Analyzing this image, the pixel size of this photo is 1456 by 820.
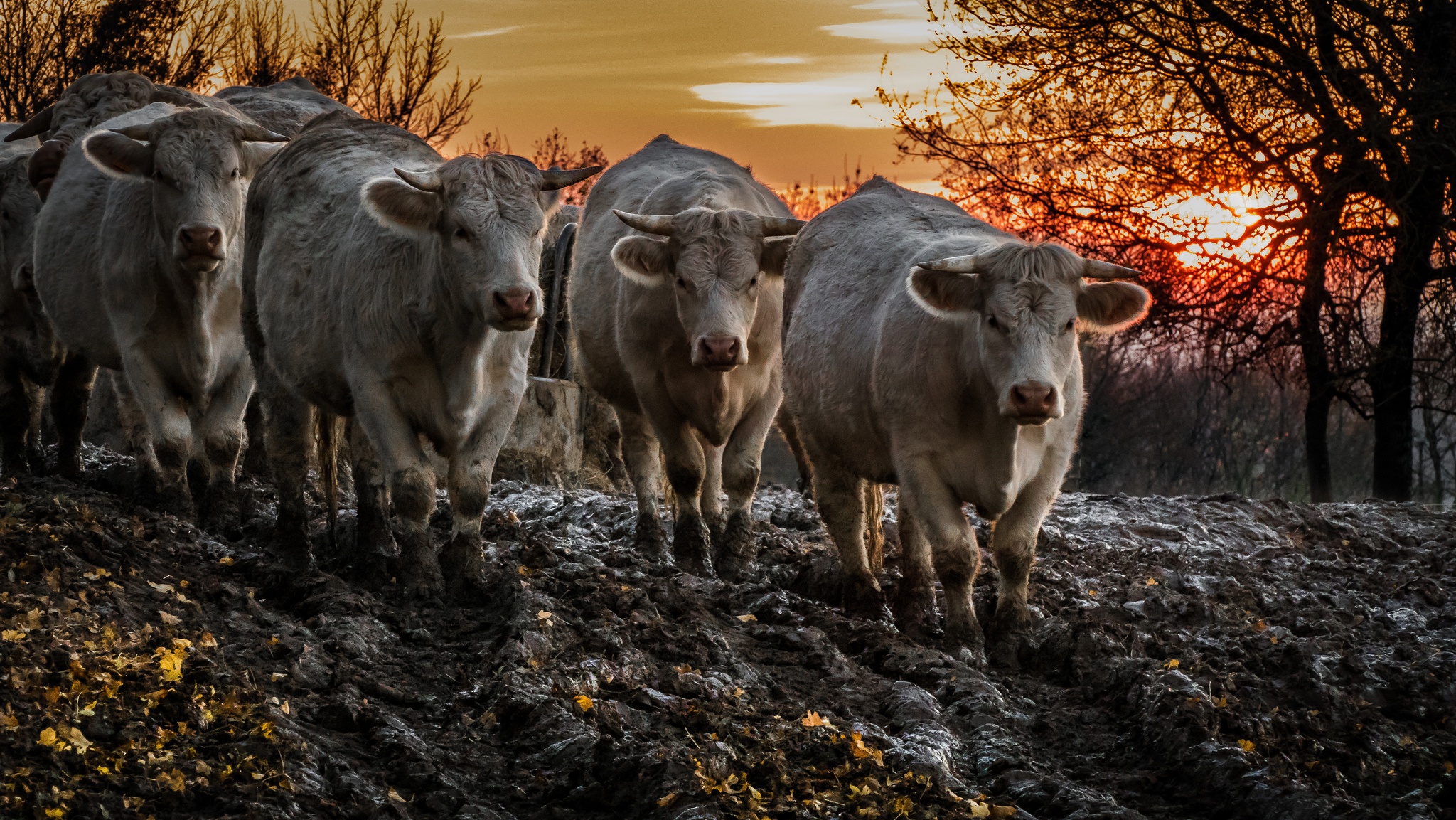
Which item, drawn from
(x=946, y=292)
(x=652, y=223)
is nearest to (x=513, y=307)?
(x=652, y=223)

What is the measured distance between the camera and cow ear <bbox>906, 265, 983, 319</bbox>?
6328 mm

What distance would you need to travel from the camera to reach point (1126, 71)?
56.0 ft

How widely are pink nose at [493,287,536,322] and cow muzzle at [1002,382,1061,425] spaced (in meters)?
2.12

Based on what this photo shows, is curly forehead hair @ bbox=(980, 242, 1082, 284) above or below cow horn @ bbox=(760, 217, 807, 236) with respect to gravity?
below

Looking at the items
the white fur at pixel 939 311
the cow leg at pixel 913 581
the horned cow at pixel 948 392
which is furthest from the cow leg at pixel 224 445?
the white fur at pixel 939 311

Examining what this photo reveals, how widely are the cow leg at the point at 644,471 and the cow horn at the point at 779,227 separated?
146cm

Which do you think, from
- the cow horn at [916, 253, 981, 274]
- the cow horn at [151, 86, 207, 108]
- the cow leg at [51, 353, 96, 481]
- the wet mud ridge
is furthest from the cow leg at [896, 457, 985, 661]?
the cow horn at [151, 86, 207, 108]

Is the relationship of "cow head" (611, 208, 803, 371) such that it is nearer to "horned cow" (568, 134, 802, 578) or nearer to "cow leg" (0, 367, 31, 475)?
"horned cow" (568, 134, 802, 578)

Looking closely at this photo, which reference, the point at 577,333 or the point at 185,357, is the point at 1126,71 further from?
the point at 185,357

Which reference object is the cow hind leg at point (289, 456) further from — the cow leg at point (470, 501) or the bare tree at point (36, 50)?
the bare tree at point (36, 50)

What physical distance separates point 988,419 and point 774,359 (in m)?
2.29

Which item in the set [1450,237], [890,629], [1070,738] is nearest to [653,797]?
[1070,738]

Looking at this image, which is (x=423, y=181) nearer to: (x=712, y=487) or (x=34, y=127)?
(x=712, y=487)

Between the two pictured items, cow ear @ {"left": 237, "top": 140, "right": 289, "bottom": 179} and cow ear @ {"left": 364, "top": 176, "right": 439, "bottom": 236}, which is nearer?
cow ear @ {"left": 364, "top": 176, "right": 439, "bottom": 236}
